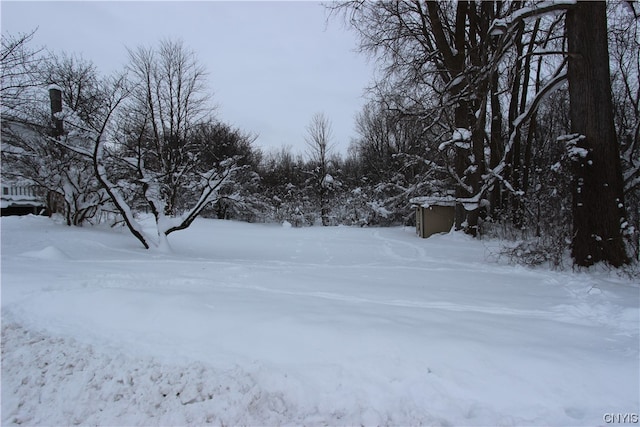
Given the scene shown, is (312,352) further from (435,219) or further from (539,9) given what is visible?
(435,219)

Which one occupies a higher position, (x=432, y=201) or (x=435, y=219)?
(x=432, y=201)

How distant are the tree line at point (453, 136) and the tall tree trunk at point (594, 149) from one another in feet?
0.07

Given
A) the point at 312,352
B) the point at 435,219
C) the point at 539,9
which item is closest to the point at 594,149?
the point at 539,9

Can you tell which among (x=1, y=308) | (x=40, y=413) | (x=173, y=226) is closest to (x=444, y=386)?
(x=40, y=413)

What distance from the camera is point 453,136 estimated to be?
43.0ft

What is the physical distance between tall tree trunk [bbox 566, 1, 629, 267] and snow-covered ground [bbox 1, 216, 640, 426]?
88 cm

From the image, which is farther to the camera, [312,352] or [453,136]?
[453,136]

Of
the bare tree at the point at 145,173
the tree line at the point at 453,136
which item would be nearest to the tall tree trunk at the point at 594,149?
the tree line at the point at 453,136

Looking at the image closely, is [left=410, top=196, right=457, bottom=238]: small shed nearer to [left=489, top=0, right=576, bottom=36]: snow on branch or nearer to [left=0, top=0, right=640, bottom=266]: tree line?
[left=0, top=0, right=640, bottom=266]: tree line

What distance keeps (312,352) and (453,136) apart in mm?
11761

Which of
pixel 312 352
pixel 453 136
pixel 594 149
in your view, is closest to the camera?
pixel 312 352

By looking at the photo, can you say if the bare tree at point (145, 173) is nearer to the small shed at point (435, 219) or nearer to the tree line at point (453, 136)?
the tree line at point (453, 136)

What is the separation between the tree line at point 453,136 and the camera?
21.6ft

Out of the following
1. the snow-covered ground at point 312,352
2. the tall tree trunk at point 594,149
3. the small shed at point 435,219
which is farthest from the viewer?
the small shed at point 435,219
